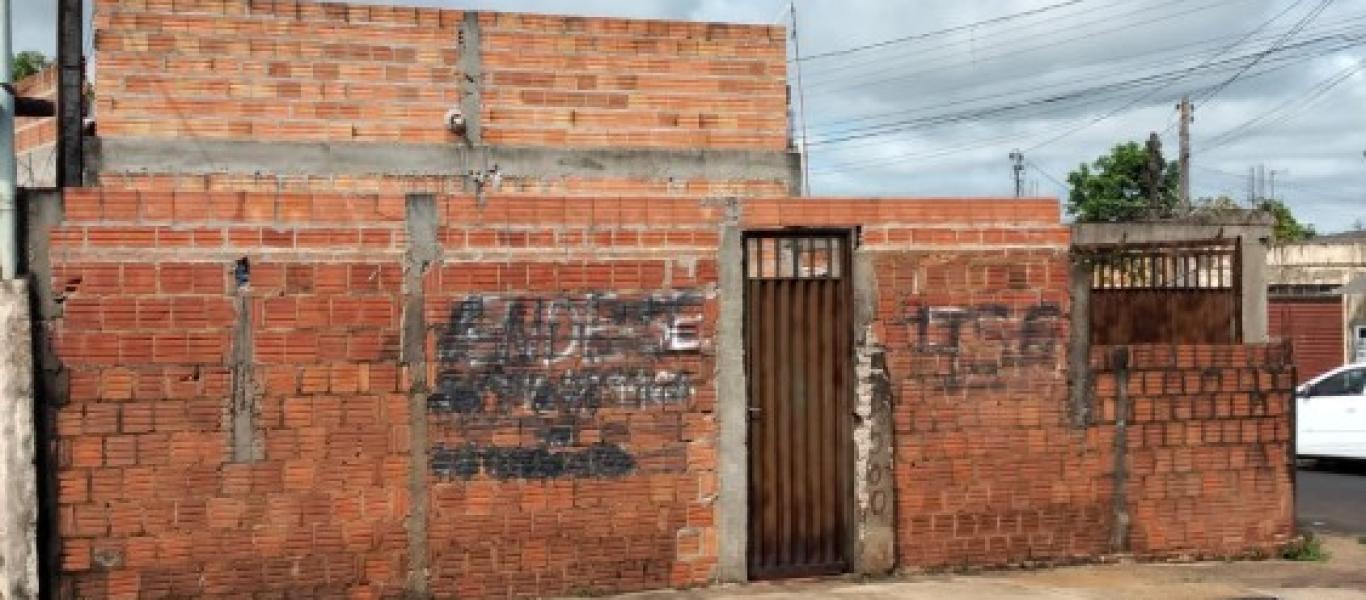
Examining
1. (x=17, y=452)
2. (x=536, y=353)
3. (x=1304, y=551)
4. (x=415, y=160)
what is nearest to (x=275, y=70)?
(x=415, y=160)

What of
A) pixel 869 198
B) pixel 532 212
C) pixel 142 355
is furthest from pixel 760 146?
pixel 142 355

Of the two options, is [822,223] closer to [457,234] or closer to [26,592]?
[457,234]

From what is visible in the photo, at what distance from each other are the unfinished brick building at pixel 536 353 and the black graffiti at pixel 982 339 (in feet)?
0.07

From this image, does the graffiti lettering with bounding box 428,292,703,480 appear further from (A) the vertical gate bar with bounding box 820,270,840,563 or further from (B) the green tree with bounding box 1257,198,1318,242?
(B) the green tree with bounding box 1257,198,1318,242

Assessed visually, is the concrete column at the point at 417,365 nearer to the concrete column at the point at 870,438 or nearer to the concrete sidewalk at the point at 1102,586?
the concrete sidewalk at the point at 1102,586

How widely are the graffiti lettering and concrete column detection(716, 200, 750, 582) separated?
0.64ft

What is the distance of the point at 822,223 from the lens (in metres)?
8.39

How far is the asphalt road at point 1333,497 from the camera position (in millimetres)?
12272

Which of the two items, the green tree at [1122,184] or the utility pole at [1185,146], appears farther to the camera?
the green tree at [1122,184]

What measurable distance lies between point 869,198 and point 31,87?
6897 mm

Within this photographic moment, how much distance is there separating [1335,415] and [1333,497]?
2.17m

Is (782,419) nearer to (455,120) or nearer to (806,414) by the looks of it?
(806,414)

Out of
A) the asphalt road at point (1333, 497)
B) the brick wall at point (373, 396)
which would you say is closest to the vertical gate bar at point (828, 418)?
the brick wall at point (373, 396)

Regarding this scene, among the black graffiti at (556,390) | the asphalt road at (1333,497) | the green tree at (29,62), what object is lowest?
the asphalt road at (1333,497)
